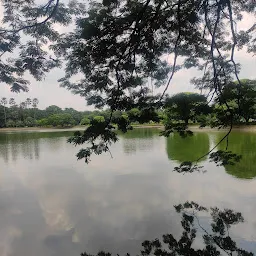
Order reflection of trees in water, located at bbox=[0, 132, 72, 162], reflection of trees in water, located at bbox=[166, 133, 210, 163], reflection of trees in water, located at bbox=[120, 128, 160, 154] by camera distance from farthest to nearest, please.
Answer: reflection of trees in water, located at bbox=[120, 128, 160, 154] < reflection of trees in water, located at bbox=[0, 132, 72, 162] < reflection of trees in water, located at bbox=[166, 133, 210, 163]

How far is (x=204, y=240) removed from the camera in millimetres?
4355

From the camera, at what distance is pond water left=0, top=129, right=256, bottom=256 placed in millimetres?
4672

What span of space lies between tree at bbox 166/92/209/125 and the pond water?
2.12m

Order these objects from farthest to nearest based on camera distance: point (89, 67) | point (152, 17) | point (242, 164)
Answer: point (242, 164) → point (89, 67) → point (152, 17)

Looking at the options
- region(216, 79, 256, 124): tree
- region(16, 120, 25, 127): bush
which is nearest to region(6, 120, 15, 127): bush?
region(16, 120, 25, 127): bush

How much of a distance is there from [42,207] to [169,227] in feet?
10.4

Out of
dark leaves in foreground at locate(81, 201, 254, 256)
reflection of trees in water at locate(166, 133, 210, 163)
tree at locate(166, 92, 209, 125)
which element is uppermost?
tree at locate(166, 92, 209, 125)

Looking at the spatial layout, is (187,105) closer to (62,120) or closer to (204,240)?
(204,240)

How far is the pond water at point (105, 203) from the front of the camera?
4.67 m

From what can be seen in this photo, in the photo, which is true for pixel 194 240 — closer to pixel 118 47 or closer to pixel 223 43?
pixel 118 47

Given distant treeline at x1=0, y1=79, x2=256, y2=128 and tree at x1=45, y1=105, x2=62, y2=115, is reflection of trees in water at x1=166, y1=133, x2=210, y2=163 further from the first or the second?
tree at x1=45, y1=105, x2=62, y2=115

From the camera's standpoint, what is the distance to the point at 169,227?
16.5 feet

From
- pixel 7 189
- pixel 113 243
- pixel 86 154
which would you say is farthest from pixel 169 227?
pixel 7 189

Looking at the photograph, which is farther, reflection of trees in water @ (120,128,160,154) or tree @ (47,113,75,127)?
tree @ (47,113,75,127)
